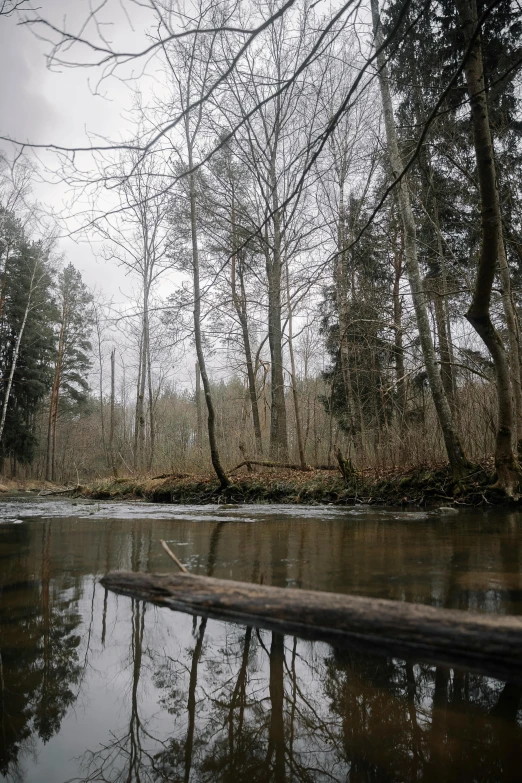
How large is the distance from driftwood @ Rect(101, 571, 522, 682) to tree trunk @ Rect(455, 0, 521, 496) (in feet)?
9.42

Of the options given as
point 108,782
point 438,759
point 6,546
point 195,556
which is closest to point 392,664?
point 438,759

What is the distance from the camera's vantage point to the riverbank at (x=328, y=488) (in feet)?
24.6

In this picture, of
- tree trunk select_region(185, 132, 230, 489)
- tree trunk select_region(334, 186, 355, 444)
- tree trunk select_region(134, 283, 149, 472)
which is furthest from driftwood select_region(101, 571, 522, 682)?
tree trunk select_region(134, 283, 149, 472)

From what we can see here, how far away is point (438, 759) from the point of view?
117cm

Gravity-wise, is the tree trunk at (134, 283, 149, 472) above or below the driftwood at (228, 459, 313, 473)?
above

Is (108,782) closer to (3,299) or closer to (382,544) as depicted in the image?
(382,544)

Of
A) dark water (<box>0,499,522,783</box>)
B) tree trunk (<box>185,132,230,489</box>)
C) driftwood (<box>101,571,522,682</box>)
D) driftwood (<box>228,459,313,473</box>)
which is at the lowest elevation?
dark water (<box>0,499,522,783</box>)

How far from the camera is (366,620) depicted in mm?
1609

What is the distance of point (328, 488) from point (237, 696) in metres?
8.03

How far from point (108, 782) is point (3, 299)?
24.9 meters

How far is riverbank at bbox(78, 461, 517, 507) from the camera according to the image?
7.51 meters

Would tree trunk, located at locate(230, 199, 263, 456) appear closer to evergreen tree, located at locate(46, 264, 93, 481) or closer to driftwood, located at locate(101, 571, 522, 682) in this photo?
driftwood, located at locate(101, 571, 522, 682)

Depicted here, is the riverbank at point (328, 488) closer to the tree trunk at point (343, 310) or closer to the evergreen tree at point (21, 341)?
the tree trunk at point (343, 310)

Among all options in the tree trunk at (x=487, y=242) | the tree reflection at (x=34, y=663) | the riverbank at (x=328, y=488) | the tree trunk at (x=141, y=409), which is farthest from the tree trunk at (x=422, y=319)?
the tree trunk at (x=141, y=409)
